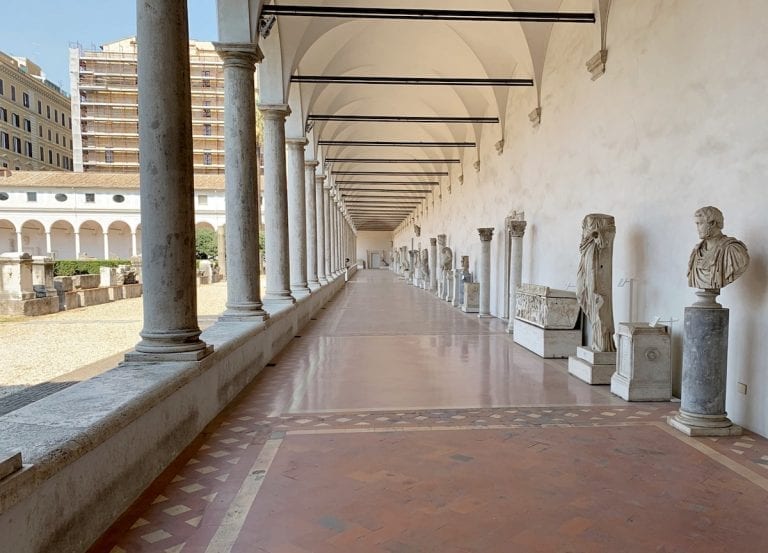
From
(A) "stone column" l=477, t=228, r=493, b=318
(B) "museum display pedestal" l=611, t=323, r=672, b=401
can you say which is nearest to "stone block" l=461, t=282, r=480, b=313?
(A) "stone column" l=477, t=228, r=493, b=318

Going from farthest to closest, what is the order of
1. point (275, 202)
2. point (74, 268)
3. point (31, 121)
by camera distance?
1. point (31, 121)
2. point (74, 268)
3. point (275, 202)

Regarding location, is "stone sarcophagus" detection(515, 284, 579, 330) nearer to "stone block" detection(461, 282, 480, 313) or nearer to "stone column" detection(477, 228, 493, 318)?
"stone column" detection(477, 228, 493, 318)

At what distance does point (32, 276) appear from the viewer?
1576 cm

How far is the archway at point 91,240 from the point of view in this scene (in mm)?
47250

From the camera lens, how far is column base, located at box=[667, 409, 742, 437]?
14.6ft

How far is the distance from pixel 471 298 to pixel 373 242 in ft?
170

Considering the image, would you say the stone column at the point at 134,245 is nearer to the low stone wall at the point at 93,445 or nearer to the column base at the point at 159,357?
the low stone wall at the point at 93,445

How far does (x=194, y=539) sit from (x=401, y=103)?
16.4 meters

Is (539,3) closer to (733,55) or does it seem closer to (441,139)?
(733,55)

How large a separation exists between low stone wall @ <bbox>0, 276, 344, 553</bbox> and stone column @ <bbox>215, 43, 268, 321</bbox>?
7.21 feet

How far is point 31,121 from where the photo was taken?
5247cm

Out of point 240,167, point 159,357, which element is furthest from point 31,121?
point 159,357

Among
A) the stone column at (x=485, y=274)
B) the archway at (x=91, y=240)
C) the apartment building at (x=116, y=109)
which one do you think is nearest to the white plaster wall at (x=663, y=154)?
the stone column at (x=485, y=274)

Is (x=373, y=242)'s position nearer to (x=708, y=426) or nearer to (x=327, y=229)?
(x=327, y=229)
